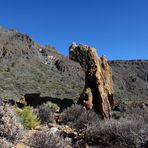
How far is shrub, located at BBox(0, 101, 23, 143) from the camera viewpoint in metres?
8.77

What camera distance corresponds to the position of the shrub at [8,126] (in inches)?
345

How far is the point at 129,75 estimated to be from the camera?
308 ft

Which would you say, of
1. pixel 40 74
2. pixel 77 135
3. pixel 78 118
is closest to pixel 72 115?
pixel 78 118

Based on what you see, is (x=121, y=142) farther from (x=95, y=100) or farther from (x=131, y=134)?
(x=95, y=100)

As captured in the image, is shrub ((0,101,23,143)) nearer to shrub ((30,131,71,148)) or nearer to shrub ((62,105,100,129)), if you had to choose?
shrub ((30,131,71,148))

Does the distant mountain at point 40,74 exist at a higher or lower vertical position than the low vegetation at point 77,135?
higher

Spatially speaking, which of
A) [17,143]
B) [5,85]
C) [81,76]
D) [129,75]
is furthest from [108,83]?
[129,75]

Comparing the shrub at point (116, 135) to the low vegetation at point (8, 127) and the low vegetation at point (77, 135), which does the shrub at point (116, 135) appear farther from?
the low vegetation at point (8, 127)

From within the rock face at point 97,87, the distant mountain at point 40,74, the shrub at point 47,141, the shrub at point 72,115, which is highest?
the distant mountain at point 40,74

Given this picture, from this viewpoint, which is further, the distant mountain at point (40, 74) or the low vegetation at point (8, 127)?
the distant mountain at point (40, 74)

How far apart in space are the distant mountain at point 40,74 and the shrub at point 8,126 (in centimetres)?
2433

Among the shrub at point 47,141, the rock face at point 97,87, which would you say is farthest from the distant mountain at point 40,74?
the shrub at point 47,141

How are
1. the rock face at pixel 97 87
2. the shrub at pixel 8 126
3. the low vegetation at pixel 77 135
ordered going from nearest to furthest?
the shrub at pixel 8 126 → the low vegetation at pixel 77 135 → the rock face at pixel 97 87

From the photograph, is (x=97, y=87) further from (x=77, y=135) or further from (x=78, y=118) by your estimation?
(x=77, y=135)
